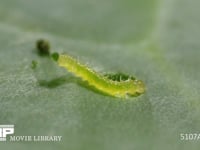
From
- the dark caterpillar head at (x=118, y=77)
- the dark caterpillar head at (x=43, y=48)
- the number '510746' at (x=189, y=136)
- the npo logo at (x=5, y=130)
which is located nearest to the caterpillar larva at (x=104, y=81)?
the dark caterpillar head at (x=118, y=77)

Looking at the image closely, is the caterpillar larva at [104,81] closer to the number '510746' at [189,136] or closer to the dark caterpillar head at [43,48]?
the dark caterpillar head at [43,48]

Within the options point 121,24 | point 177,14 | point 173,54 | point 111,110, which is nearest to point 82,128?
point 111,110

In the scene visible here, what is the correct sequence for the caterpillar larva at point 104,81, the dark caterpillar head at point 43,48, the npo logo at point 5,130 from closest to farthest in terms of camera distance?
the npo logo at point 5,130 → the caterpillar larva at point 104,81 → the dark caterpillar head at point 43,48

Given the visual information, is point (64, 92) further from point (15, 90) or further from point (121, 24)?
point (121, 24)

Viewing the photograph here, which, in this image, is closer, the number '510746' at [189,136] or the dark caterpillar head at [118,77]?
the number '510746' at [189,136]

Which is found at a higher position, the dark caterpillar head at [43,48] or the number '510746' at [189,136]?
the dark caterpillar head at [43,48]
